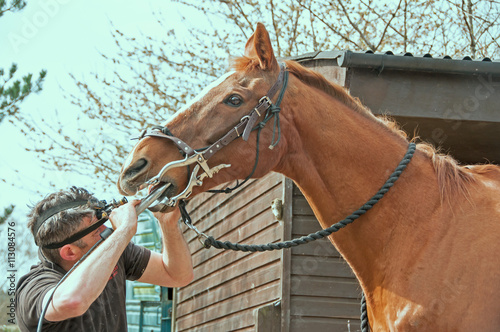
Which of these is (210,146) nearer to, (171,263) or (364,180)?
(364,180)

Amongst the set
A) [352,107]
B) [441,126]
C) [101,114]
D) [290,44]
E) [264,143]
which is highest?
[290,44]

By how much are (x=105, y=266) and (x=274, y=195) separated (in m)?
3.80

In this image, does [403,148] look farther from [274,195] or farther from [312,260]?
[274,195]

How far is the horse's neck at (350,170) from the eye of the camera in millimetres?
2996

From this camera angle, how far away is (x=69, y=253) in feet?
10.4

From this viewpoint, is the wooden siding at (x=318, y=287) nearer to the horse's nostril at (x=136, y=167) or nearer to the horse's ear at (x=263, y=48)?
the horse's ear at (x=263, y=48)

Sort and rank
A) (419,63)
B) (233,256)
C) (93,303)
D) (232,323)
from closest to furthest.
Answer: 1. (93,303)
2. (419,63)
3. (232,323)
4. (233,256)

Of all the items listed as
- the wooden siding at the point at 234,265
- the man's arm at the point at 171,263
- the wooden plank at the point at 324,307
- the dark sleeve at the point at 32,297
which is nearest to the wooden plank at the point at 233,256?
the wooden siding at the point at 234,265

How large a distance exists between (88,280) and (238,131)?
102 cm

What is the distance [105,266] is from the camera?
2625 mm

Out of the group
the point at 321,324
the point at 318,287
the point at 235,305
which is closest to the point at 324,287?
the point at 318,287

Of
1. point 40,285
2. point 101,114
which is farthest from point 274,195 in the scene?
point 101,114

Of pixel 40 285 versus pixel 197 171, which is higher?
pixel 197 171

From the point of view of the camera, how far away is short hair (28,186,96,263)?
3.06m
